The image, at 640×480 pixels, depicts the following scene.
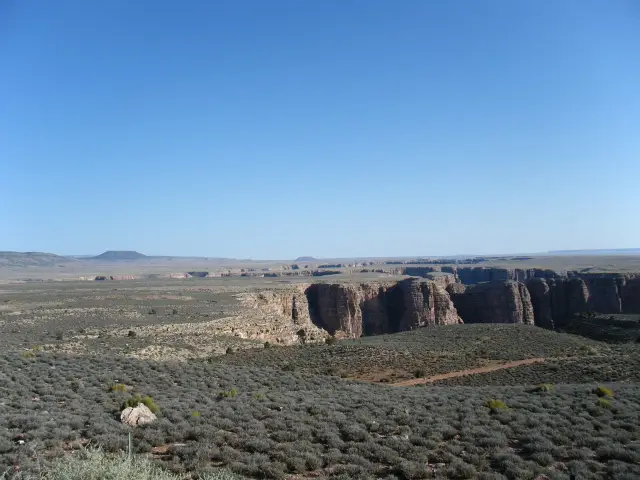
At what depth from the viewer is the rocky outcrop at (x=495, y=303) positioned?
6594cm

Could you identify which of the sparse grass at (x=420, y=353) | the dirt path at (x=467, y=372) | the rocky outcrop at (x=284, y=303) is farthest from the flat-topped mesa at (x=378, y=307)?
the dirt path at (x=467, y=372)

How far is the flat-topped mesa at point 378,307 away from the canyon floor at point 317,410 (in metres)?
29.7

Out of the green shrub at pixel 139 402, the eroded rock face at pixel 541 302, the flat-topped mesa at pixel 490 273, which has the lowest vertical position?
the eroded rock face at pixel 541 302

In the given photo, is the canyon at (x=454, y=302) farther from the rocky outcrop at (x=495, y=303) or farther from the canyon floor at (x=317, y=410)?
the canyon floor at (x=317, y=410)

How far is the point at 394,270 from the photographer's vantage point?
410ft

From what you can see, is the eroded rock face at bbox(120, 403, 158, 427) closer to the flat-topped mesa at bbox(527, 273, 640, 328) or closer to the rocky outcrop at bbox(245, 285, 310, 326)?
the rocky outcrop at bbox(245, 285, 310, 326)

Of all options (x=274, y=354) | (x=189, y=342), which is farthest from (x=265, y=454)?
(x=189, y=342)

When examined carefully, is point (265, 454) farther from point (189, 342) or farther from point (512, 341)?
point (512, 341)

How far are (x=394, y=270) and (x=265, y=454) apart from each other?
118 meters

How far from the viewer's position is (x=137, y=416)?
10.9 m

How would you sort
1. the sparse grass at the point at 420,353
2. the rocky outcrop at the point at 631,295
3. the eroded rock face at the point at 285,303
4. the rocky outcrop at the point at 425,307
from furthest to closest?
1. the rocky outcrop at the point at 631,295
2. the rocky outcrop at the point at 425,307
3. the eroded rock face at the point at 285,303
4. the sparse grass at the point at 420,353

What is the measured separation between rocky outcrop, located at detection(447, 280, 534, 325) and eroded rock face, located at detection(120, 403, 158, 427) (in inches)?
2454

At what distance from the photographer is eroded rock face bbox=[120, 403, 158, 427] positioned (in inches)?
420

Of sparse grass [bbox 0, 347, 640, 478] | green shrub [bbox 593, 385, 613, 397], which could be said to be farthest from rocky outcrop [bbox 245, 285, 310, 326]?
green shrub [bbox 593, 385, 613, 397]
